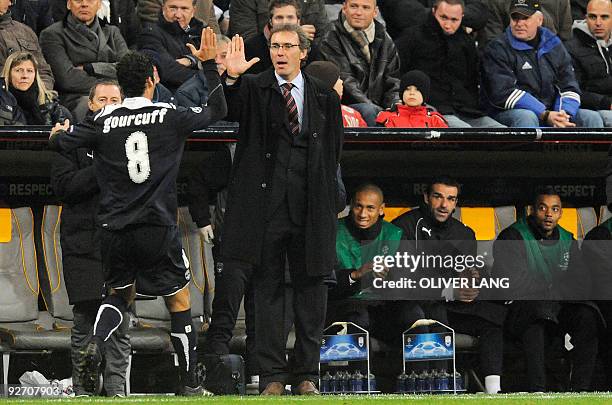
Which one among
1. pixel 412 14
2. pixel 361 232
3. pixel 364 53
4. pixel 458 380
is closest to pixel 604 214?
pixel 458 380

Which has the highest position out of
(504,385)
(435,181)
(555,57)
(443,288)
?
(555,57)

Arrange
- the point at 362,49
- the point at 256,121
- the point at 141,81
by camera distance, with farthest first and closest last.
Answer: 1. the point at 362,49
2. the point at 256,121
3. the point at 141,81

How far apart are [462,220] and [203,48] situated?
288cm

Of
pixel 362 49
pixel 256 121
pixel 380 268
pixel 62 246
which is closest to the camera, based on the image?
pixel 256 121

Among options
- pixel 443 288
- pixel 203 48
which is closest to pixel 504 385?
pixel 443 288

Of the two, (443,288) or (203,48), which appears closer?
(203,48)

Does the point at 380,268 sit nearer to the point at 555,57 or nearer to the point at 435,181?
the point at 435,181

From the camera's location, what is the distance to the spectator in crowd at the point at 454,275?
959 centimetres

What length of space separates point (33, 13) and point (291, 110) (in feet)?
12.5

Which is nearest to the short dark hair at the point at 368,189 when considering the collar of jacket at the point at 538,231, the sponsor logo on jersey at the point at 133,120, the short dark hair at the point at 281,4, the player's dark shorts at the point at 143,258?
the collar of jacket at the point at 538,231

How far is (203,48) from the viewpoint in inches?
311

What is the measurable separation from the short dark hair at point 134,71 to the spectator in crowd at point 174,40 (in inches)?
112

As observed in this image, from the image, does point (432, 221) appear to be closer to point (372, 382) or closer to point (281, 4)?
point (372, 382)

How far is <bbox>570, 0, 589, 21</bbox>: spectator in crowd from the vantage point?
43.4ft
